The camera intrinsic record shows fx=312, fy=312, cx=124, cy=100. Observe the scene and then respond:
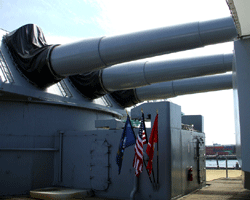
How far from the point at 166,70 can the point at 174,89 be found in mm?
3003

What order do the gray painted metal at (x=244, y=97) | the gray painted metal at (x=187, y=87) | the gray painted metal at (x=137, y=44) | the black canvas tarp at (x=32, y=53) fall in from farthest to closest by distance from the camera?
1. the gray painted metal at (x=187, y=87)
2. the black canvas tarp at (x=32, y=53)
3. the gray painted metal at (x=137, y=44)
4. the gray painted metal at (x=244, y=97)

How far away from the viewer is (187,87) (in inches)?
490

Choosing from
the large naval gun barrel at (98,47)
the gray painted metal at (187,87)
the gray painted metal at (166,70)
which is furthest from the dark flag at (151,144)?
the gray painted metal at (187,87)

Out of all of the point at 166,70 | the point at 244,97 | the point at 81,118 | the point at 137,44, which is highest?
the point at 137,44

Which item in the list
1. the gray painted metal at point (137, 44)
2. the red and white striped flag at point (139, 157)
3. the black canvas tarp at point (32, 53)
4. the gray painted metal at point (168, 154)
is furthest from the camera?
the black canvas tarp at point (32, 53)

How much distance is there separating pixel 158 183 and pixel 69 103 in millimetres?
4331

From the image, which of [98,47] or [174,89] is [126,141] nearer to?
[98,47]

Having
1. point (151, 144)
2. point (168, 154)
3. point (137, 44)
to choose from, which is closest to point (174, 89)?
point (168, 154)

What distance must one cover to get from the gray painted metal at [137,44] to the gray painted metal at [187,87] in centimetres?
493

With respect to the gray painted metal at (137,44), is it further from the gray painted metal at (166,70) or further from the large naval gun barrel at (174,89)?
the large naval gun barrel at (174,89)

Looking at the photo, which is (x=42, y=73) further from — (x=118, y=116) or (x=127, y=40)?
(x=118, y=116)

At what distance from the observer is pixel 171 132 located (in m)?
9.12

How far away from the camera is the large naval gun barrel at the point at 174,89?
1189cm

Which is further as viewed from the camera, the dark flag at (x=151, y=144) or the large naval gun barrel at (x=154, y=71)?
the large naval gun barrel at (x=154, y=71)
